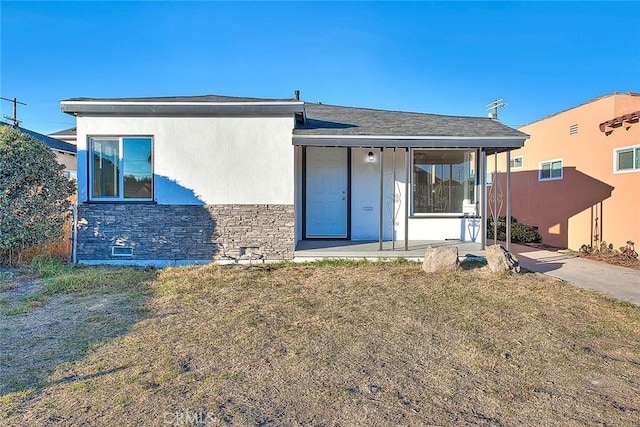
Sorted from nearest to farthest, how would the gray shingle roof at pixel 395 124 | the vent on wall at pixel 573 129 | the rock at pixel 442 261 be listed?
1. the rock at pixel 442 261
2. the gray shingle roof at pixel 395 124
3. the vent on wall at pixel 573 129

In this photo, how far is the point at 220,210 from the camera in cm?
805

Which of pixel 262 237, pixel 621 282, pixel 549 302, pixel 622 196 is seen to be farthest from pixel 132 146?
pixel 622 196

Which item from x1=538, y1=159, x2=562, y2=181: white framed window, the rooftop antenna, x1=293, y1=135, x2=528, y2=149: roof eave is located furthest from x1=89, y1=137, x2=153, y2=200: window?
x1=538, y1=159, x2=562, y2=181: white framed window

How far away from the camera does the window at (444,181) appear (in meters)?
9.68

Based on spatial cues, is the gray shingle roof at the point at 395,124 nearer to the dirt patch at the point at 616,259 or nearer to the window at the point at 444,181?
the window at the point at 444,181

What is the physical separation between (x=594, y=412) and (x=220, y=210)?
22.8 ft

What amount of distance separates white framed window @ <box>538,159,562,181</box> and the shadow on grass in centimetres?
1275

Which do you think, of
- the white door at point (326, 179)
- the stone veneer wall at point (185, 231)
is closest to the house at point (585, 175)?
the white door at point (326, 179)

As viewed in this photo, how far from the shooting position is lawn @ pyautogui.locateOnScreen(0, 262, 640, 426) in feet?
8.97

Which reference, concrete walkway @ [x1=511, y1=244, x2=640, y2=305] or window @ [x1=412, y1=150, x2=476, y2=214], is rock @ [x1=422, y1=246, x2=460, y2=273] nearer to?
concrete walkway @ [x1=511, y1=244, x2=640, y2=305]

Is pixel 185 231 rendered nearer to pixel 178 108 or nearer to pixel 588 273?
pixel 178 108

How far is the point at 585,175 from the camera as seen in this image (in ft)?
36.6

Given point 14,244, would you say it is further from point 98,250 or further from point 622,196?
point 622,196

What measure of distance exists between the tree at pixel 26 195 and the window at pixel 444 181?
27.1 ft
